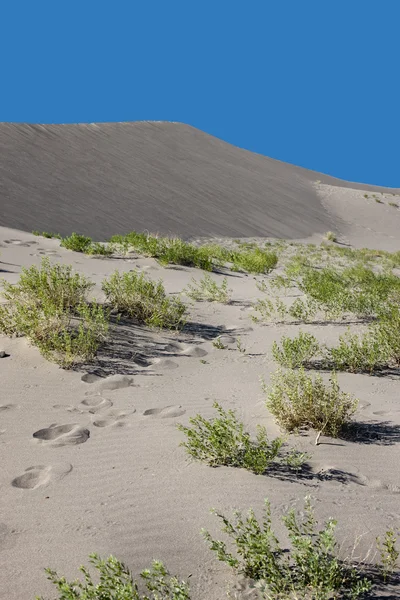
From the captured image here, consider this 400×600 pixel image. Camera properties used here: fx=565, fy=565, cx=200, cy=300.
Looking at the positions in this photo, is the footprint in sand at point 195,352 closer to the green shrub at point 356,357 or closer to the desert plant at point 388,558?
the green shrub at point 356,357

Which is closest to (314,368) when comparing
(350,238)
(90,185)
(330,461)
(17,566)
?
(330,461)

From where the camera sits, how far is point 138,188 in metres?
27.7

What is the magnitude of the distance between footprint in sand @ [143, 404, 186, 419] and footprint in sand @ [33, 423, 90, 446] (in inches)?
20.8

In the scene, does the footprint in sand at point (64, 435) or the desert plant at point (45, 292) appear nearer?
the footprint in sand at point (64, 435)

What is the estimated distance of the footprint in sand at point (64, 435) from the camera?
368 cm

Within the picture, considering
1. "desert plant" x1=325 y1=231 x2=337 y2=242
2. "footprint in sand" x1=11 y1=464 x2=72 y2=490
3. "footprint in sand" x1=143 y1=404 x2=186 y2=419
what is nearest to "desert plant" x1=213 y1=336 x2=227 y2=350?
"footprint in sand" x1=143 y1=404 x2=186 y2=419

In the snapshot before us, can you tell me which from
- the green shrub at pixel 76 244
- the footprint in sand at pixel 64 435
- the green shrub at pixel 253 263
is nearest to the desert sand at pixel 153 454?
the footprint in sand at pixel 64 435

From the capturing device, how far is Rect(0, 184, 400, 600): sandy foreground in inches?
100

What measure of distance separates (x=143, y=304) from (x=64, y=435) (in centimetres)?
273

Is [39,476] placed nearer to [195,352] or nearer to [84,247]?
[195,352]

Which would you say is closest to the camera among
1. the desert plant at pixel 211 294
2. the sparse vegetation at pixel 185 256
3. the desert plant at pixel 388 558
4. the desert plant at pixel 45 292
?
the desert plant at pixel 388 558

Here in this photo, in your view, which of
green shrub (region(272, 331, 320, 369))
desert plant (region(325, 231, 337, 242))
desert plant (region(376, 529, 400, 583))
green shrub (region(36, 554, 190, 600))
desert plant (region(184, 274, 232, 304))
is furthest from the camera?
desert plant (region(325, 231, 337, 242))

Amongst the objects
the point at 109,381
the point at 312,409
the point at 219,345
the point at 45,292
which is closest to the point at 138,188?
the point at 45,292

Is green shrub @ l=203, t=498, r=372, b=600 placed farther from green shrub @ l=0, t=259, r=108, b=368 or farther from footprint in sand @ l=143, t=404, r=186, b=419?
green shrub @ l=0, t=259, r=108, b=368
